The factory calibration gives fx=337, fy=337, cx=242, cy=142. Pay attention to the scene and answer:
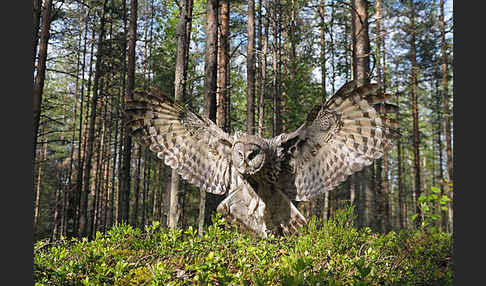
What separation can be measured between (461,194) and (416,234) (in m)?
1.74

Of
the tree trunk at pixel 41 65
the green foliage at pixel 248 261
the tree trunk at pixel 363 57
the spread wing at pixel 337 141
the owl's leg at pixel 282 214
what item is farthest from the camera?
the tree trunk at pixel 363 57

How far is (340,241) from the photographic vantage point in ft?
12.7

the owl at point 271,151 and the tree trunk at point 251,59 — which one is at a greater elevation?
the tree trunk at point 251,59

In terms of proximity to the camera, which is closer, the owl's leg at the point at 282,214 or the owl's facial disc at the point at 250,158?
the owl's facial disc at the point at 250,158

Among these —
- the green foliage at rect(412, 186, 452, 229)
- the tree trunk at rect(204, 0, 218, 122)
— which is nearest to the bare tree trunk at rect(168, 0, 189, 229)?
the tree trunk at rect(204, 0, 218, 122)

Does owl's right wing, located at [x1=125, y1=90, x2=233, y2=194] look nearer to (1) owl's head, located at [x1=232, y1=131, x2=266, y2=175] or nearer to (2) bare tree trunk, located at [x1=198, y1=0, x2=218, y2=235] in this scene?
(1) owl's head, located at [x1=232, y1=131, x2=266, y2=175]

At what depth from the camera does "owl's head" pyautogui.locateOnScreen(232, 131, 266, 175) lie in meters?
4.49

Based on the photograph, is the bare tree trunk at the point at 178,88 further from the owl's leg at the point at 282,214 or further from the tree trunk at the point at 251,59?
the tree trunk at the point at 251,59

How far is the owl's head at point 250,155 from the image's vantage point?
4.49m

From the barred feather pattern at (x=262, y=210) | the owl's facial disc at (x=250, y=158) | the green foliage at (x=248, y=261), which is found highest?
the owl's facial disc at (x=250, y=158)

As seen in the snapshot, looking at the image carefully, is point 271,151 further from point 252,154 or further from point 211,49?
point 211,49

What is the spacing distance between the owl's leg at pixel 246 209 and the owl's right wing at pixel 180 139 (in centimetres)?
27

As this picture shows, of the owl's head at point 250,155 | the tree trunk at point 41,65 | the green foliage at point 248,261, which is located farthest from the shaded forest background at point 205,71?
the owl's head at point 250,155

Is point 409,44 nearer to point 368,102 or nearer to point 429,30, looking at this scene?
point 429,30
